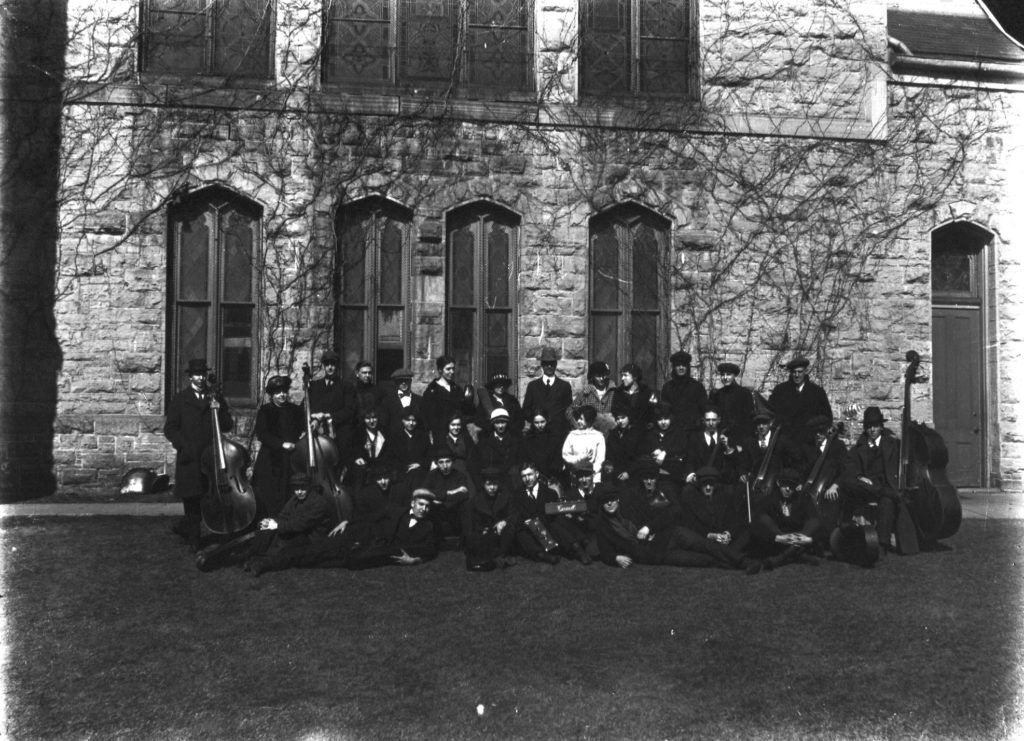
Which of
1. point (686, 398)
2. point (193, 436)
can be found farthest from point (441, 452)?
point (686, 398)

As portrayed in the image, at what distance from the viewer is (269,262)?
11.1 meters

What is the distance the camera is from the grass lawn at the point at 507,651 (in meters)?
4.63

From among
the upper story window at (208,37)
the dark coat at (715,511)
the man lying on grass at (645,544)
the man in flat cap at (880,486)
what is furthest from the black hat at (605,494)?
the upper story window at (208,37)

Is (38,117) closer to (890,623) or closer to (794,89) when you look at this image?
(794,89)

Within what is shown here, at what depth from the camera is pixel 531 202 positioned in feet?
37.4

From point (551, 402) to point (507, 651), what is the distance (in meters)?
4.53

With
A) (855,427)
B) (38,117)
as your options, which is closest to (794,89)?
(855,427)

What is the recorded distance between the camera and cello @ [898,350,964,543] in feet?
26.8

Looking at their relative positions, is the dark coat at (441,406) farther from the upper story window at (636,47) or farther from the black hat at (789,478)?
the upper story window at (636,47)

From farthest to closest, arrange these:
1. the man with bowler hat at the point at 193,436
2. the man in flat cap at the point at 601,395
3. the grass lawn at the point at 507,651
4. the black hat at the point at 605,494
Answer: the man in flat cap at the point at 601,395 → the man with bowler hat at the point at 193,436 → the black hat at the point at 605,494 → the grass lawn at the point at 507,651

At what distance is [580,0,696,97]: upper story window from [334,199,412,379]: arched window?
115 inches

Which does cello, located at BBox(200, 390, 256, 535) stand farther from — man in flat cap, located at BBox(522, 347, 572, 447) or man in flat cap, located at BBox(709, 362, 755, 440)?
man in flat cap, located at BBox(709, 362, 755, 440)

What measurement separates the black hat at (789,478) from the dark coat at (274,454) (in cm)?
425

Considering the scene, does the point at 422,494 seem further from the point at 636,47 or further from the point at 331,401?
the point at 636,47
